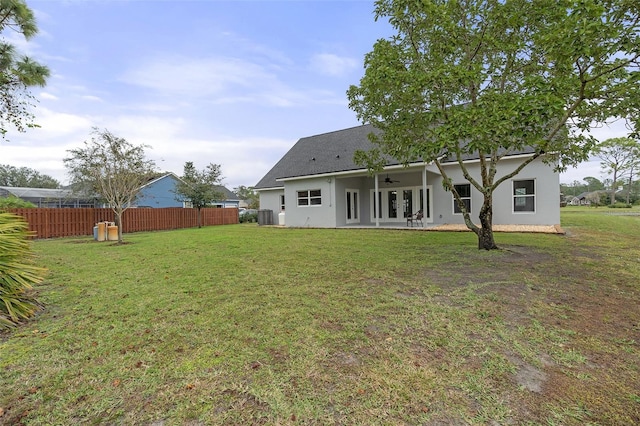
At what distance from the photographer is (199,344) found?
3213mm

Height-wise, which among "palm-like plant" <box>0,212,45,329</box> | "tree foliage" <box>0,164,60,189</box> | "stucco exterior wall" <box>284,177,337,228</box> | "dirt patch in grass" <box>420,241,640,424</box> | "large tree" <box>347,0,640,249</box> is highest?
"tree foliage" <box>0,164,60,189</box>

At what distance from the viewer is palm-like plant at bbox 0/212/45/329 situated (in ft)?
13.0

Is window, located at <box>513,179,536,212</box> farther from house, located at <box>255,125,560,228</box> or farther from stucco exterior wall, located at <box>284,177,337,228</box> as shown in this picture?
stucco exterior wall, located at <box>284,177,337,228</box>

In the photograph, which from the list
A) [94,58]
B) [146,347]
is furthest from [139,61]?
[146,347]

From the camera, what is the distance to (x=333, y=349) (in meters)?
3.06

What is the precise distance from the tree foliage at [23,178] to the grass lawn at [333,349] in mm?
58596

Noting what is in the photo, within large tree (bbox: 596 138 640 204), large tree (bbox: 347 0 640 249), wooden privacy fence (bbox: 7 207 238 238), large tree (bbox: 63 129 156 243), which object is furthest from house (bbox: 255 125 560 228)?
large tree (bbox: 596 138 640 204)

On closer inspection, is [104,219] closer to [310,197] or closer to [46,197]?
[310,197]

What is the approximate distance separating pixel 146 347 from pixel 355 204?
52.8ft

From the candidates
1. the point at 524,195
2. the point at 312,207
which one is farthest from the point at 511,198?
the point at 312,207

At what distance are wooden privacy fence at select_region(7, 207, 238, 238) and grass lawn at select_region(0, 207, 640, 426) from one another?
13201mm

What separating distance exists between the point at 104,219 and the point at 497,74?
806 inches

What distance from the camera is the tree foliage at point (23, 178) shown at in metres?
49.3

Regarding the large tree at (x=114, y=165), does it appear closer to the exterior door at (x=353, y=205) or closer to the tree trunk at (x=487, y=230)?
the exterior door at (x=353, y=205)
